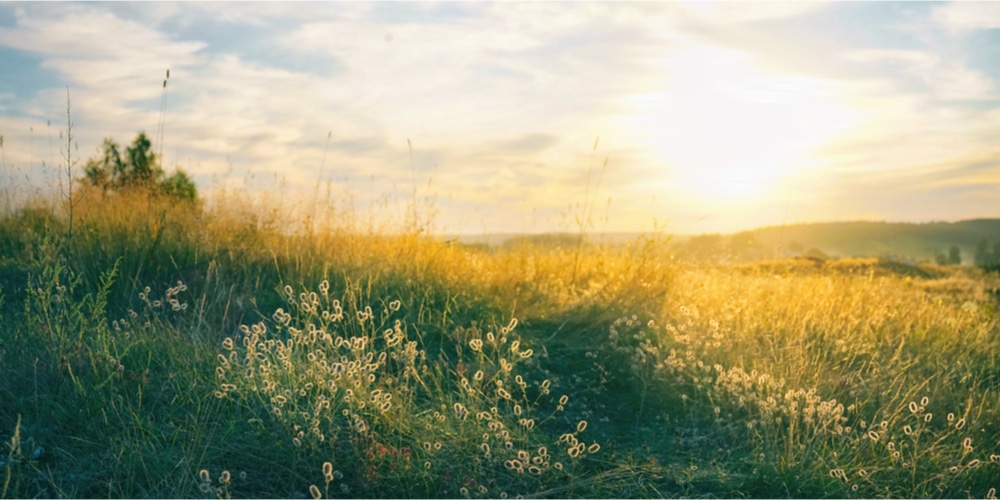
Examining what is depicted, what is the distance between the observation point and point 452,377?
15.5ft

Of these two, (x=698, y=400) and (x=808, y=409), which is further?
(x=698, y=400)

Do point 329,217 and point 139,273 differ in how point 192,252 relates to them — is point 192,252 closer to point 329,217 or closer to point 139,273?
point 139,273

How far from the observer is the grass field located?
3250mm

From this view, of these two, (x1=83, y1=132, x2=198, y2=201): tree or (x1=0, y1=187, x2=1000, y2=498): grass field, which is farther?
(x1=83, y1=132, x2=198, y2=201): tree

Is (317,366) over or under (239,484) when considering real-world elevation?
over

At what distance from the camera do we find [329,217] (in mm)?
7477

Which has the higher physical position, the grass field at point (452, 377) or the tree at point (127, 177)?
the tree at point (127, 177)

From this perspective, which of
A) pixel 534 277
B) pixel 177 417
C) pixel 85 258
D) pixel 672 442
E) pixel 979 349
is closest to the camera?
pixel 177 417

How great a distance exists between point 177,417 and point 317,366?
0.73 metres

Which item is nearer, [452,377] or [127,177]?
[452,377]

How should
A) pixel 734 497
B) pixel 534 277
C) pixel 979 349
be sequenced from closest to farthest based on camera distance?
pixel 734 497 → pixel 979 349 → pixel 534 277

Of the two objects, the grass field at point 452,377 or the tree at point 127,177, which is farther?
the tree at point 127,177

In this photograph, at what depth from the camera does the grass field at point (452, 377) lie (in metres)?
3.25

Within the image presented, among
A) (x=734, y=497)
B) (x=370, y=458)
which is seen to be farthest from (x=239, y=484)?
(x=734, y=497)
